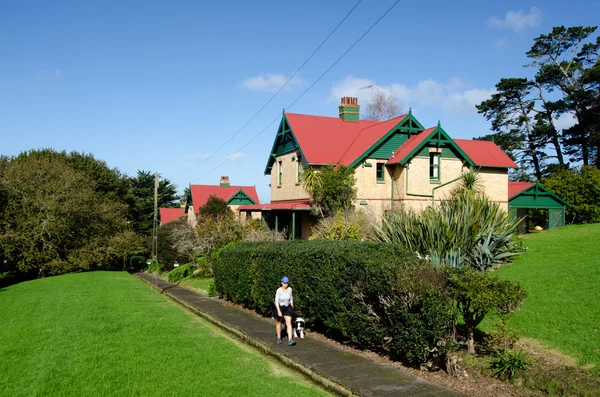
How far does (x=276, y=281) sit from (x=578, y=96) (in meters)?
42.6

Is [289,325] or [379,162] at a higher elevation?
[379,162]

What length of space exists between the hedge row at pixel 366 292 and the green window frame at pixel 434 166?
14.2 metres

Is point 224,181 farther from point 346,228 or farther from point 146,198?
point 346,228

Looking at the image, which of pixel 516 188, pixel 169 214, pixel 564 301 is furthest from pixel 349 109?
pixel 169 214

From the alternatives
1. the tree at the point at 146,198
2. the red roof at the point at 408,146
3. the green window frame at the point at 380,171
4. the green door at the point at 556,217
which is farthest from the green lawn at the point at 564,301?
the tree at the point at 146,198

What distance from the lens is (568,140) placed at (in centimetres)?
4988

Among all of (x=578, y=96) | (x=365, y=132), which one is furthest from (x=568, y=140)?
(x=365, y=132)

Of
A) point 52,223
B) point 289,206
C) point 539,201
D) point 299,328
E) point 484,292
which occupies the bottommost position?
point 299,328

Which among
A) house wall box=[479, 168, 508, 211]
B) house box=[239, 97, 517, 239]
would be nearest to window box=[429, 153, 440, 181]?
house box=[239, 97, 517, 239]

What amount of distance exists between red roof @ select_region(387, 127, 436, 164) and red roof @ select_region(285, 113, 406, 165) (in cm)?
121

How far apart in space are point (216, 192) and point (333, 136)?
23203 millimetres

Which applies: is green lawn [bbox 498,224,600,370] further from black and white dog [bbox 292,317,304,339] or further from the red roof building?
the red roof building

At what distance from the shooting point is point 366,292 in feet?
34.2

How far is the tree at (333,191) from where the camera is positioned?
25.2m
